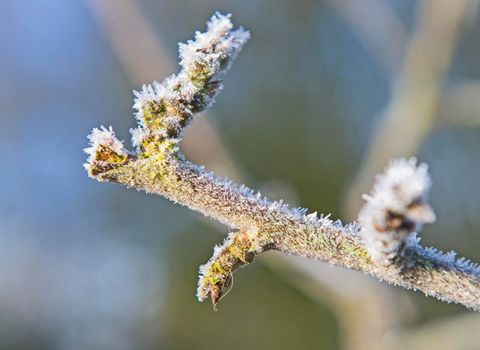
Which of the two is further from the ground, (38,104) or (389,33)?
(38,104)

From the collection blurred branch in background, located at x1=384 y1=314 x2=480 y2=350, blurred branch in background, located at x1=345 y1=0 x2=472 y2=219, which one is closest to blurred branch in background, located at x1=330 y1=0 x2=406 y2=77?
blurred branch in background, located at x1=345 y1=0 x2=472 y2=219

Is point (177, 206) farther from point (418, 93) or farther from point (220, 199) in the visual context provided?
point (220, 199)

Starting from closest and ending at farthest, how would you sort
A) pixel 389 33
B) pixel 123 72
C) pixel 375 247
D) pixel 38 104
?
pixel 375 247 → pixel 389 33 → pixel 123 72 → pixel 38 104

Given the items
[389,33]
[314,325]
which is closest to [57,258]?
[314,325]

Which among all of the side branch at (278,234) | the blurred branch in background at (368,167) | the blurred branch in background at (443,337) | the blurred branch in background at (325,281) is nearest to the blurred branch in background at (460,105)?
the blurred branch in background at (368,167)

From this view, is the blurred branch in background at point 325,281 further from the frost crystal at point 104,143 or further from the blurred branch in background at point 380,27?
the frost crystal at point 104,143

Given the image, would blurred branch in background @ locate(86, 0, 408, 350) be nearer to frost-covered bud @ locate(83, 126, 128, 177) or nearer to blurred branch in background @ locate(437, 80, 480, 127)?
blurred branch in background @ locate(437, 80, 480, 127)

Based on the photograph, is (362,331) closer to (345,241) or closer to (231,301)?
(345,241)
